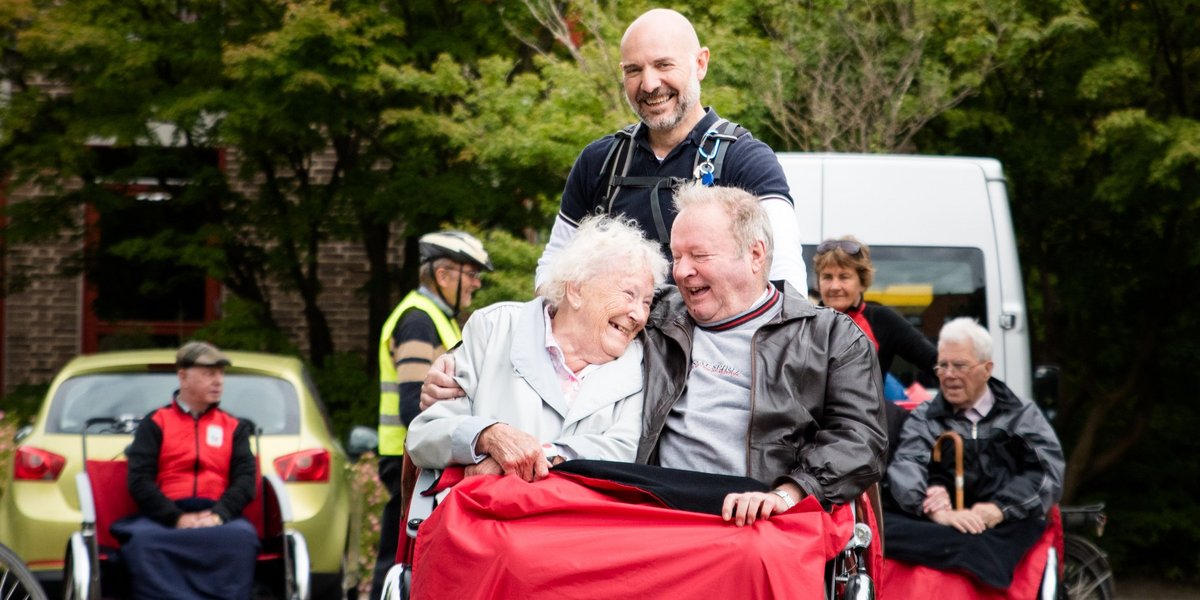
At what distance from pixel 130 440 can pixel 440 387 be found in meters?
4.24

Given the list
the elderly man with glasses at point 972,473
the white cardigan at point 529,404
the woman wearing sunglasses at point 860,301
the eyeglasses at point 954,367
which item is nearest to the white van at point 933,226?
the woman wearing sunglasses at point 860,301

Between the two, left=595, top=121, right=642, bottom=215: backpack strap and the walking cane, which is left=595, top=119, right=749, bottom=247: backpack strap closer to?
left=595, top=121, right=642, bottom=215: backpack strap

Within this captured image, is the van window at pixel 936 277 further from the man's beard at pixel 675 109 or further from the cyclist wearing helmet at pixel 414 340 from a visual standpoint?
the man's beard at pixel 675 109

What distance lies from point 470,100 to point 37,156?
428 centimetres

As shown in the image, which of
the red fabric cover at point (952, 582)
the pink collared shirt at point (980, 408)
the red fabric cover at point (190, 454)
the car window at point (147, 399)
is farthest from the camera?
the car window at point (147, 399)

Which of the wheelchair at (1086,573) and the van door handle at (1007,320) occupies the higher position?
the van door handle at (1007,320)

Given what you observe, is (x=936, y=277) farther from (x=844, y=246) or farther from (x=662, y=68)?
(x=662, y=68)

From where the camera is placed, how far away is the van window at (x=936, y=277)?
838 centimetres

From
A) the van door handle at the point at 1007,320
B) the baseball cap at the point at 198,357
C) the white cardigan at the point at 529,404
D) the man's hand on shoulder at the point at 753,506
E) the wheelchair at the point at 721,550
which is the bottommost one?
the wheelchair at the point at 721,550

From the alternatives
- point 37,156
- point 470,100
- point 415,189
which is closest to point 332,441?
point 470,100

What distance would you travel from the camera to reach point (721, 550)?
12.4ft

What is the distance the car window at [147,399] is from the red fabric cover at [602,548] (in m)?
4.75

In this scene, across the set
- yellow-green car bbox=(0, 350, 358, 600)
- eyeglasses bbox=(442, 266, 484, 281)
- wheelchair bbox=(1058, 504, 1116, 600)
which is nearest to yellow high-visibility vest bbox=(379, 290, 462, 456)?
eyeglasses bbox=(442, 266, 484, 281)

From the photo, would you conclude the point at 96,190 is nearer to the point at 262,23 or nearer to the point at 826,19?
the point at 262,23
